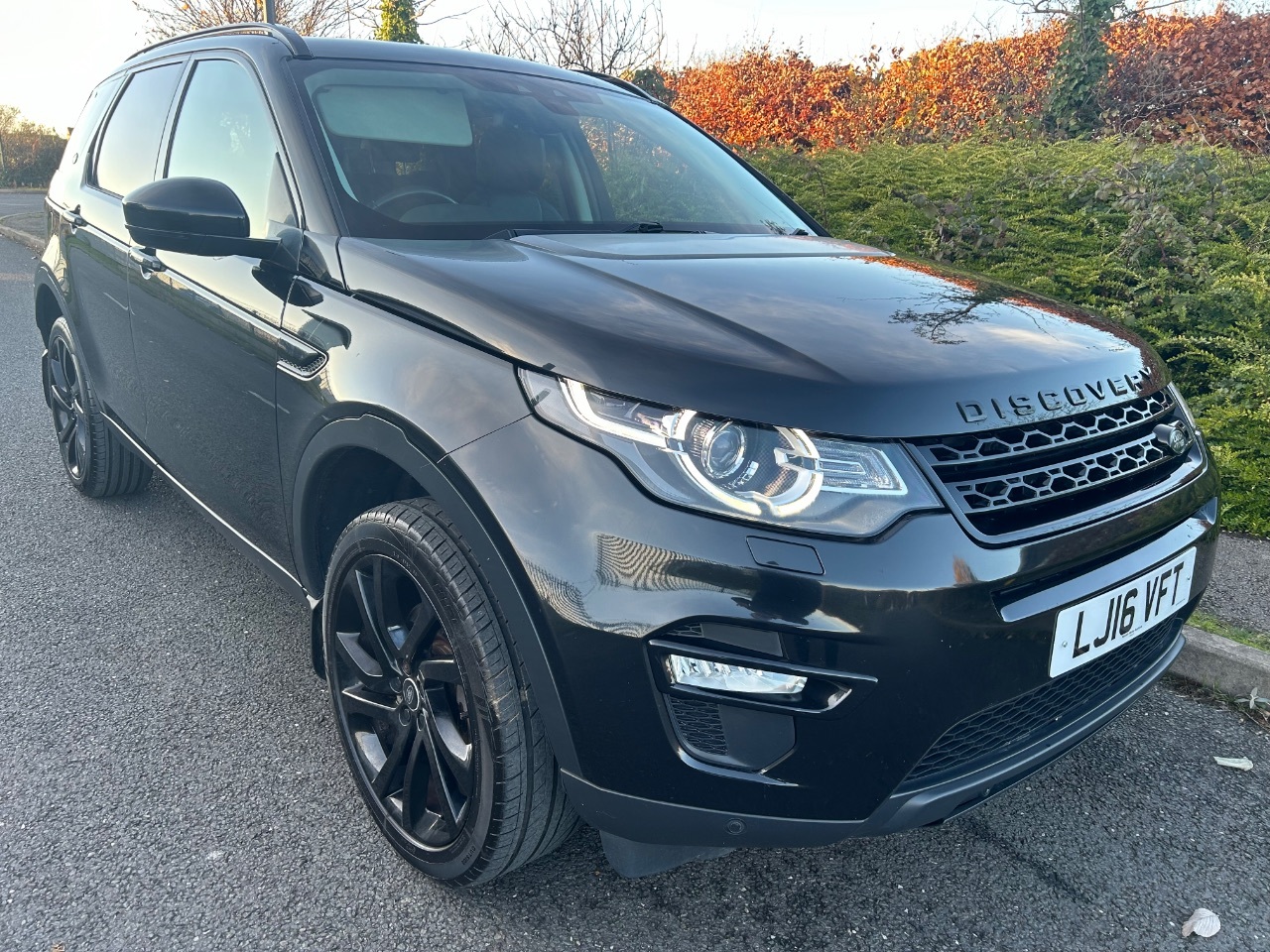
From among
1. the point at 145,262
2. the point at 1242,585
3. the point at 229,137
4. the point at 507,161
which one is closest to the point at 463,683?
the point at 507,161

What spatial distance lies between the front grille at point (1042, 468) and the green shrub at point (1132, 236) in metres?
2.50

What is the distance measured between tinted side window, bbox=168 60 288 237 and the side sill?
2.76 feet

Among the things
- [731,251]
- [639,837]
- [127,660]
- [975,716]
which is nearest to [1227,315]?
[731,251]

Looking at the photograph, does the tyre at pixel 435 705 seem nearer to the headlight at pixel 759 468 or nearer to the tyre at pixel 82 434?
the headlight at pixel 759 468

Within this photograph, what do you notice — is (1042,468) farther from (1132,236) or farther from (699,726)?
(1132,236)

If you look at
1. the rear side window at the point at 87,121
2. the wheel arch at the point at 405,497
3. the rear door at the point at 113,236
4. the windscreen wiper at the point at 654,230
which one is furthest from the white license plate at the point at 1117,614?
the rear side window at the point at 87,121

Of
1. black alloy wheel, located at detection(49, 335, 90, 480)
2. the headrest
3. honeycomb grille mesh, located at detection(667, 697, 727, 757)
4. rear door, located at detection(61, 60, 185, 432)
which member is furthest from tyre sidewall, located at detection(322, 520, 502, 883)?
black alloy wheel, located at detection(49, 335, 90, 480)

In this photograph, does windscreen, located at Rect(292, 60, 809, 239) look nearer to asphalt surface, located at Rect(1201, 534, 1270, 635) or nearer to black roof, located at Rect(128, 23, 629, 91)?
black roof, located at Rect(128, 23, 629, 91)

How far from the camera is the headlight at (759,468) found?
1.52 m

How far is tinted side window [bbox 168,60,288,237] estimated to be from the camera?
97.0 inches

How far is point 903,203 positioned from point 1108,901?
4865 mm

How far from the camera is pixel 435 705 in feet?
6.35

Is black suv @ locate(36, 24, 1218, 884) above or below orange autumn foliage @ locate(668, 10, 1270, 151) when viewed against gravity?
below

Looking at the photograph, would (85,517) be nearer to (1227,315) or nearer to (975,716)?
(975,716)
